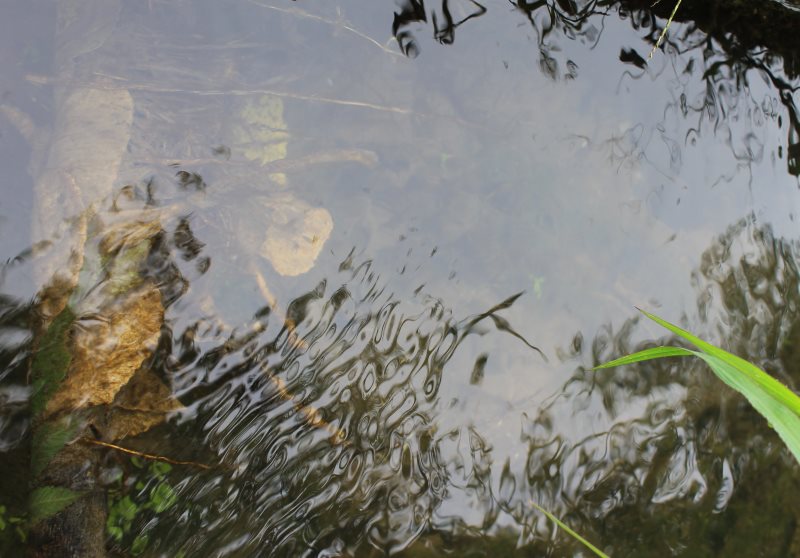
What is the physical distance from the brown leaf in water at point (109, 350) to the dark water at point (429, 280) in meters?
0.06

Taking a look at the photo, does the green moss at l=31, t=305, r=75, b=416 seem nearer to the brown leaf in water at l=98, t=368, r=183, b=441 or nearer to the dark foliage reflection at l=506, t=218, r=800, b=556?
the brown leaf in water at l=98, t=368, r=183, b=441

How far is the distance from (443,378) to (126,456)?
3.94 feet

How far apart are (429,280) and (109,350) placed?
4.04 ft

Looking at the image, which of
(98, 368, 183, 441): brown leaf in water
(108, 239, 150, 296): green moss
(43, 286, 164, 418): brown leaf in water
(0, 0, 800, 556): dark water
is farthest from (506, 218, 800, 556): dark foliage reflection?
(108, 239, 150, 296): green moss

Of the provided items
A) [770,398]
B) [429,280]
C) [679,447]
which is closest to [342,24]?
[429,280]

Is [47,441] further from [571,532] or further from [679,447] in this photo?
[679,447]

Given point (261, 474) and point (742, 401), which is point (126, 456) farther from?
point (742, 401)

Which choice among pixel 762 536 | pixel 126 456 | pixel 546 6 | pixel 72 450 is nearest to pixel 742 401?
pixel 762 536

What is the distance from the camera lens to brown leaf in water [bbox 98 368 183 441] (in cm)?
220

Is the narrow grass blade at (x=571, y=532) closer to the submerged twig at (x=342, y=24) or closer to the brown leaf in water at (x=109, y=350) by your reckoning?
the brown leaf in water at (x=109, y=350)

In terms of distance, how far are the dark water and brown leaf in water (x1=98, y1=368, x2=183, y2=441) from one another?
5 centimetres

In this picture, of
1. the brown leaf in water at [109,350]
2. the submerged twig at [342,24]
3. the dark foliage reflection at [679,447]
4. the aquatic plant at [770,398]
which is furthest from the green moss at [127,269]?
the aquatic plant at [770,398]

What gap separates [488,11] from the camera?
275 cm

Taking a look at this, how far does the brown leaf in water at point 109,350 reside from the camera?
85.4 inches
